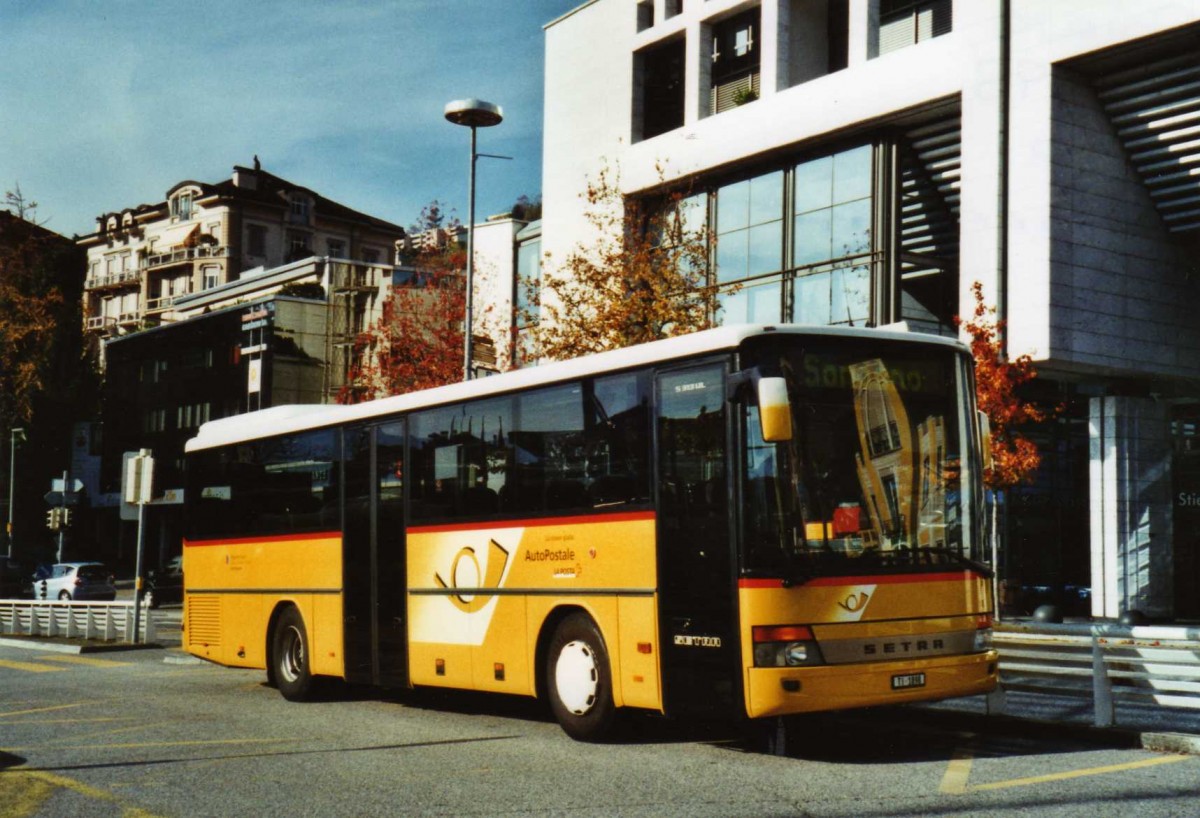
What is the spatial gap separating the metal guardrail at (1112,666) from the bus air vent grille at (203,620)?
954 centimetres

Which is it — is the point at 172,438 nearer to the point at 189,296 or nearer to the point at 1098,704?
the point at 189,296

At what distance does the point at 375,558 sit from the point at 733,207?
22731 mm

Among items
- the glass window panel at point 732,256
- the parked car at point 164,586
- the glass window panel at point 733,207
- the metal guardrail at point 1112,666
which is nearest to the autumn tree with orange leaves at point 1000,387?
the glass window panel at point 732,256

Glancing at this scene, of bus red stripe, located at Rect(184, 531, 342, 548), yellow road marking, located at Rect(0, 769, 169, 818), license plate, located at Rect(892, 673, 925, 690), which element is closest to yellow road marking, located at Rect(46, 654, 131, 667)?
bus red stripe, located at Rect(184, 531, 342, 548)

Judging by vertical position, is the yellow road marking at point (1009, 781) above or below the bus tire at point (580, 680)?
below

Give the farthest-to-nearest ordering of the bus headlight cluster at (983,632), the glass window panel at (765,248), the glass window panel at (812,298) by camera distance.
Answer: the glass window panel at (765,248) → the glass window panel at (812,298) → the bus headlight cluster at (983,632)

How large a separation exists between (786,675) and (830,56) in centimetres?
2861

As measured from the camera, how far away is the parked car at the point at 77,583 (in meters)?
46.2

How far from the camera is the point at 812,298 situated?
33.1 metres

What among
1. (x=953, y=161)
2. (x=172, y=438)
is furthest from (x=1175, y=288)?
(x=172, y=438)

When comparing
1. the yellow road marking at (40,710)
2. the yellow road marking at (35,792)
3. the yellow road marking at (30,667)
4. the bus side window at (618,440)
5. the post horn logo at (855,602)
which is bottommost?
the yellow road marking at (30,667)

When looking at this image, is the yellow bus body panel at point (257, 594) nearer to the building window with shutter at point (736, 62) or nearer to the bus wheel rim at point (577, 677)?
the bus wheel rim at point (577, 677)

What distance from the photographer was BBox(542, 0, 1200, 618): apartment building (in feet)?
94.9

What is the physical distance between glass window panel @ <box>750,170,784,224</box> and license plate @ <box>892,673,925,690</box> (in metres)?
24.8
